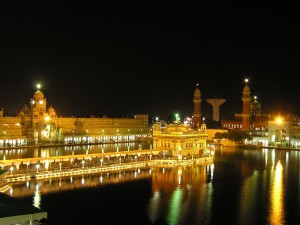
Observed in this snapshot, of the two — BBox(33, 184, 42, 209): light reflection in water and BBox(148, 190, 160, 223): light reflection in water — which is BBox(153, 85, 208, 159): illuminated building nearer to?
BBox(148, 190, 160, 223): light reflection in water

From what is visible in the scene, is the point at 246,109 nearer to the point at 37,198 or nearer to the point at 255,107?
the point at 255,107

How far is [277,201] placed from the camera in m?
14.2

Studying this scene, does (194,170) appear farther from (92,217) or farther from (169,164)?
(92,217)

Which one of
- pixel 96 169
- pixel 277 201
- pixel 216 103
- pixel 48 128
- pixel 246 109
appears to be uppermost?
pixel 216 103

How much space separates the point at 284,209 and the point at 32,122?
86.2ft

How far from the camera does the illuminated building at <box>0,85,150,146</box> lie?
112 ft

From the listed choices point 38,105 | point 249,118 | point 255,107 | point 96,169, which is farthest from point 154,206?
point 255,107

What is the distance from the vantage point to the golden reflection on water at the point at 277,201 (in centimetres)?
1202

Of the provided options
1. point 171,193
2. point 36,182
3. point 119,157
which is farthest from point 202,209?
point 119,157

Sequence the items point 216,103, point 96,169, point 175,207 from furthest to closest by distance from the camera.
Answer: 1. point 216,103
2. point 96,169
3. point 175,207

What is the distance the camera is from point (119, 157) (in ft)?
71.4

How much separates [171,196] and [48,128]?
902 inches

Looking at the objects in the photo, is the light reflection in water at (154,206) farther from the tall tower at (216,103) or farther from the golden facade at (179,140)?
the tall tower at (216,103)

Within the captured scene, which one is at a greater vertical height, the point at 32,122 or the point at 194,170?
the point at 32,122
